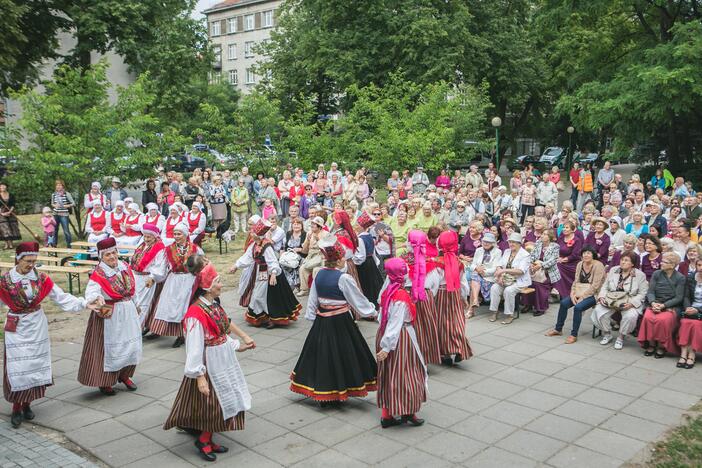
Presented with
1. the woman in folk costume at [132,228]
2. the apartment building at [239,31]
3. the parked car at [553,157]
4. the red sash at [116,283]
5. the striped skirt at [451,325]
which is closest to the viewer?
the red sash at [116,283]

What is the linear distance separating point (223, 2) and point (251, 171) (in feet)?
191

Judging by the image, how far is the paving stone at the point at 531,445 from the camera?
6.12 m

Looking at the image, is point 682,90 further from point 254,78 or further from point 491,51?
point 254,78

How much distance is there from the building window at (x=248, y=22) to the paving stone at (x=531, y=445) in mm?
Answer: 71304

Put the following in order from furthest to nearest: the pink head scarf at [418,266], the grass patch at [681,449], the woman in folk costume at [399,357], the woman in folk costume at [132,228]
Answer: the woman in folk costume at [132,228] → the pink head scarf at [418,266] → the woman in folk costume at [399,357] → the grass patch at [681,449]

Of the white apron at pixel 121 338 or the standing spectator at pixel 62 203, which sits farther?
the standing spectator at pixel 62 203

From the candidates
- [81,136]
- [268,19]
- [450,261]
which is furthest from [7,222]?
[268,19]

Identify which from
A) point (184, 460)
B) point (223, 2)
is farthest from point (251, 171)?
point (223, 2)

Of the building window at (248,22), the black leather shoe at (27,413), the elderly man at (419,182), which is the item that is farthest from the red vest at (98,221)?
the building window at (248,22)

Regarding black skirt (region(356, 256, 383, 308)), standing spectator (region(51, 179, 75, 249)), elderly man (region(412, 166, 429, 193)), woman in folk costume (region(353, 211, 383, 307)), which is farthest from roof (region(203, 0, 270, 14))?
black skirt (region(356, 256, 383, 308))

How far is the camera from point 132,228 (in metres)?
13.3

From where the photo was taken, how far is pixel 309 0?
102ft

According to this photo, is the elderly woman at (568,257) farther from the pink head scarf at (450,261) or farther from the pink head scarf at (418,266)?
the pink head scarf at (418,266)

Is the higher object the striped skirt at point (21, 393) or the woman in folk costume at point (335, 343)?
the woman in folk costume at point (335, 343)
